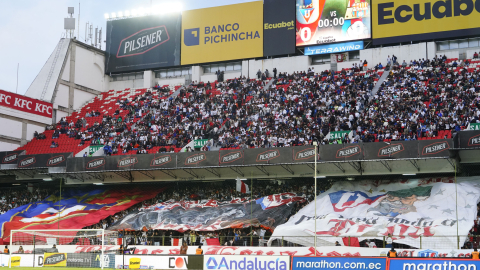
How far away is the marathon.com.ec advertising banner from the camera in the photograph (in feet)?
211

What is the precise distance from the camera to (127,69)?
66.5 metres

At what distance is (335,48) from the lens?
56219 millimetres

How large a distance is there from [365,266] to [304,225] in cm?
1212

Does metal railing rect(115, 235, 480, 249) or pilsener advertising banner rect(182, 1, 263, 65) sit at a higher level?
pilsener advertising banner rect(182, 1, 263, 65)

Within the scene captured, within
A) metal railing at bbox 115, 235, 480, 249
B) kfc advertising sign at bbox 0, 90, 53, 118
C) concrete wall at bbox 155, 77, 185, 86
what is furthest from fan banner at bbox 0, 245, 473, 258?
concrete wall at bbox 155, 77, 185, 86

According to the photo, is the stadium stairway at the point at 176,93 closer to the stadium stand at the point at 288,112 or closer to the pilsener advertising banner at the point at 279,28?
the stadium stand at the point at 288,112

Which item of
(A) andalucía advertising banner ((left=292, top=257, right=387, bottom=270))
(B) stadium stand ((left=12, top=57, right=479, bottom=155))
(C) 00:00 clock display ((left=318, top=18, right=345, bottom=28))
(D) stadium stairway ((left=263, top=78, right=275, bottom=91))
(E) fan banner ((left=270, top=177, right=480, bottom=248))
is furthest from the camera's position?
(C) 00:00 clock display ((left=318, top=18, right=345, bottom=28))

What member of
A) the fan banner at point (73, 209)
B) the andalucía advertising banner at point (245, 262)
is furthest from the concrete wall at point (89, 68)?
the andalucía advertising banner at point (245, 262)

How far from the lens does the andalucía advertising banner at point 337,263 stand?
909 inches

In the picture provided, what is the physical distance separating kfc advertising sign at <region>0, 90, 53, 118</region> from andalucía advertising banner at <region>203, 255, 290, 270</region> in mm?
38509

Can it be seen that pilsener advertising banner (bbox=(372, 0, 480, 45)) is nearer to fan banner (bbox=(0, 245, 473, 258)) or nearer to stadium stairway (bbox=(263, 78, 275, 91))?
stadium stairway (bbox=(263, 78, 275, 91))

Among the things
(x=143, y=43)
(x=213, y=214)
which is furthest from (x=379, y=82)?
(x=143, y=43)

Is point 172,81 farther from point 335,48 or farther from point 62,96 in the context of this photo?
point 335,48

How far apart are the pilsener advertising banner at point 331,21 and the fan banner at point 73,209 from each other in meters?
23.0
